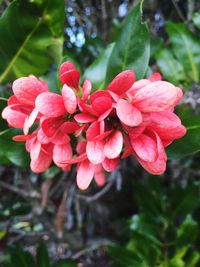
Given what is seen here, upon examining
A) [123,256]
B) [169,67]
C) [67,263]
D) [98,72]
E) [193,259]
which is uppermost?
[98,72]

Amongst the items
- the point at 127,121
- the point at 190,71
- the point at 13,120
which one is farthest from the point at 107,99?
the point at 190,71

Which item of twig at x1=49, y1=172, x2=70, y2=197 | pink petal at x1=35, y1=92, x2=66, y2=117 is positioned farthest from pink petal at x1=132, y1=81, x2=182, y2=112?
twig at x1=49, y1=172, x2=70, y2=197

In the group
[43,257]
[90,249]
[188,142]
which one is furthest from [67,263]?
[188,142]

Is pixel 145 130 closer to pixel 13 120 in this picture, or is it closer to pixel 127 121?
pixel 127 121

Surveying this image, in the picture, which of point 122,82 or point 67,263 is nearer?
point 122,82

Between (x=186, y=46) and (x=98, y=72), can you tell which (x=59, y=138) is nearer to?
(x=98, y=72)

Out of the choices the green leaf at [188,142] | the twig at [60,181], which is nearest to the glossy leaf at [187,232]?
the twig at [60,181]
